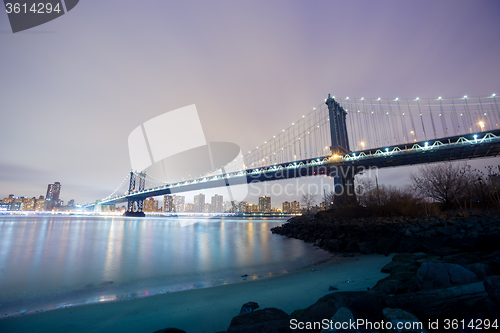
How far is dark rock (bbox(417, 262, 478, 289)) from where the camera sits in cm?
262

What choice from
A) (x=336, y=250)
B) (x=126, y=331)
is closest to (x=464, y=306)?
(x=126, y=331)

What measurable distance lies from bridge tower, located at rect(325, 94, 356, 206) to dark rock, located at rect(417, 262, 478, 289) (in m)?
23.0

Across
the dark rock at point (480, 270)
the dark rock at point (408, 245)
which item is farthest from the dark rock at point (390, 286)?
the dark rock at point (408, 245)

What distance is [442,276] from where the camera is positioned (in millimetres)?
2717

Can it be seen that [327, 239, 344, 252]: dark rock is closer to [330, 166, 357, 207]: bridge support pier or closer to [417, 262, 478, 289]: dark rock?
[417, 262, 478, 289]: dark rock

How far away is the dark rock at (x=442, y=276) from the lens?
8.61ft

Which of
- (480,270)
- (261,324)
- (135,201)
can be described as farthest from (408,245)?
(135,201)

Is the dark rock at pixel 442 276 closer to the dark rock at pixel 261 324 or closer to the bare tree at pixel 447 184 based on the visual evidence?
the dark rock at pixel 261 324

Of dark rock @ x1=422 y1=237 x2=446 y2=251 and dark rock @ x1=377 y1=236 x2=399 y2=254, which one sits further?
dark rock @ x1=377 y1=236 x2=399 y2=254

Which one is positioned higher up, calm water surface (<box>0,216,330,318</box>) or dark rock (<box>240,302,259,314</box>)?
dark rock (<box>240,302,259,314</box>)

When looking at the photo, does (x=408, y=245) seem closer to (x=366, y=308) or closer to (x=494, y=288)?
(x=494, y=288)

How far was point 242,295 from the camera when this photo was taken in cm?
446

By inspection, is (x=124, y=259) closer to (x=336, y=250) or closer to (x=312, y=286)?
(x=312, y=286)

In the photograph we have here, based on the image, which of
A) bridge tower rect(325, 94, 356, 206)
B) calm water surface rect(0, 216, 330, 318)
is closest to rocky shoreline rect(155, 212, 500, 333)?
calm water surface rect(0, 216, 330, 318)
